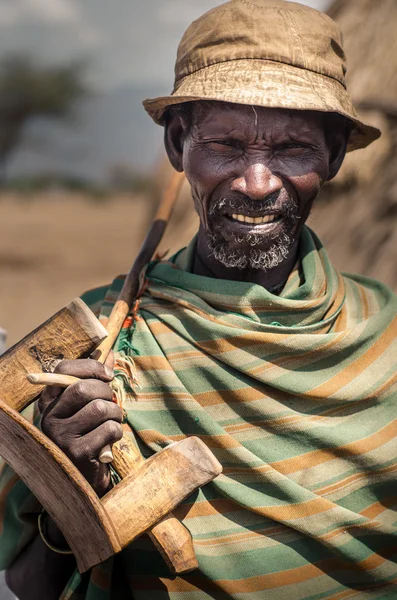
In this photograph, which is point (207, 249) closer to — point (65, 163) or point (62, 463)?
point (62, 463)

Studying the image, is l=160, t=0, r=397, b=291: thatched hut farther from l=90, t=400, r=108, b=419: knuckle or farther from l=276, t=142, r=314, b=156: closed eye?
l=90, t=400, r=108, b=419: knuckle

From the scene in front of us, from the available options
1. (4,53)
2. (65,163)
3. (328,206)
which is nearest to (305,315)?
(328,206)

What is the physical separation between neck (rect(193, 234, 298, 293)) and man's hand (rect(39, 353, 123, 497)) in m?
0.73

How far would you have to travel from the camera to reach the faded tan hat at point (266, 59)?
7.57 feet

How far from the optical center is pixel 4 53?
3372 centimetres

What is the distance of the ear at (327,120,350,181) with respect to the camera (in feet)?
8.47

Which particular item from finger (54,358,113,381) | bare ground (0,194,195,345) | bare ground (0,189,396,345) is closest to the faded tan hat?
finger (54,358,113,381)

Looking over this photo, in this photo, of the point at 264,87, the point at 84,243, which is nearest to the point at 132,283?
the point at 264,87

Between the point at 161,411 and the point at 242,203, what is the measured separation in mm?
662

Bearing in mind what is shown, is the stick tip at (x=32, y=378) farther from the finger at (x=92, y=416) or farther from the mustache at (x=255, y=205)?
the mustache at (x=255, y=205)

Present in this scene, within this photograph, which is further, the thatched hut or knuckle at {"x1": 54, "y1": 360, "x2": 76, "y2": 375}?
the thatched hut

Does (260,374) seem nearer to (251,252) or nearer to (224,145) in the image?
(251,252)

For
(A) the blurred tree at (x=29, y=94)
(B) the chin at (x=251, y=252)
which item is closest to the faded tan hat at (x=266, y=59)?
(B) the chin at (x=251, y=252)

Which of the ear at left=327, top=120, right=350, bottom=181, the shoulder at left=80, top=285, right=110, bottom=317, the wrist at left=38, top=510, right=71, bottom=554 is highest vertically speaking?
the ear at left=327, top=120, right=350, bottom=181
